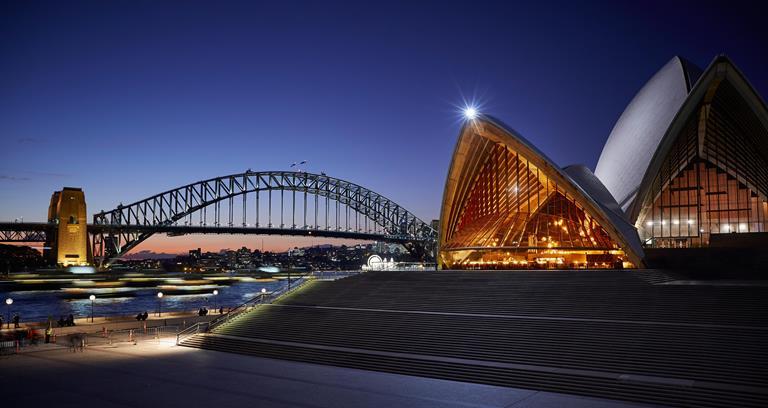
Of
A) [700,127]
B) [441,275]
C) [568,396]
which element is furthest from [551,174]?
[568,396]

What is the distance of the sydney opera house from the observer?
21578 mm

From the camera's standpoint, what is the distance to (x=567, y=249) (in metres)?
21.7

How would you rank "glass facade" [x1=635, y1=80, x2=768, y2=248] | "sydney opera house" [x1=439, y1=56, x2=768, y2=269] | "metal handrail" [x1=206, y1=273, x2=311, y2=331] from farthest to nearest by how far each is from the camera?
"glass facade" [x1=635, y1=80, x2=768, y2=248]
"sydney opera house" [x1=439, y1=56, x2=768, y2=269]
"metal handrail" [x1=206, y1=273, x2=311, y2=331]

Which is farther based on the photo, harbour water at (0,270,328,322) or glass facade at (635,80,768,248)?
harbour water at (0,270,328,322)

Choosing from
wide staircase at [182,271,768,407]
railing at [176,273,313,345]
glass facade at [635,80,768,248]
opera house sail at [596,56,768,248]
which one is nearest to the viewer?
wide staircase at [182,271,768,407]

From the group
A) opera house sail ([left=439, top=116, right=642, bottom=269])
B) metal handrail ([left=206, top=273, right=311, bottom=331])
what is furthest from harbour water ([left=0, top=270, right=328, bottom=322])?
metal handrail ([left=206, top=273, right=311, bottom=331])

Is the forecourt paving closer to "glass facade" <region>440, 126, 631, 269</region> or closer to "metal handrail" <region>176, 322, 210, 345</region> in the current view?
"metal handrail" <region>176, 322, 210, 345</region>

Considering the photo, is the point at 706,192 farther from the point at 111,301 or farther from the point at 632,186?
the point at 111,301

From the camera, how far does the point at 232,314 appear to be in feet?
62.1

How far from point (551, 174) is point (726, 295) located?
29.1 ft

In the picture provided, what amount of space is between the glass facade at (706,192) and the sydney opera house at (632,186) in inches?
1.8

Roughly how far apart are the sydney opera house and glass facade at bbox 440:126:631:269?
43mm

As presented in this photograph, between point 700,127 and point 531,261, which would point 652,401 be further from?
point 700,127

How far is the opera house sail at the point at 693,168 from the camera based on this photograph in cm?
2286
